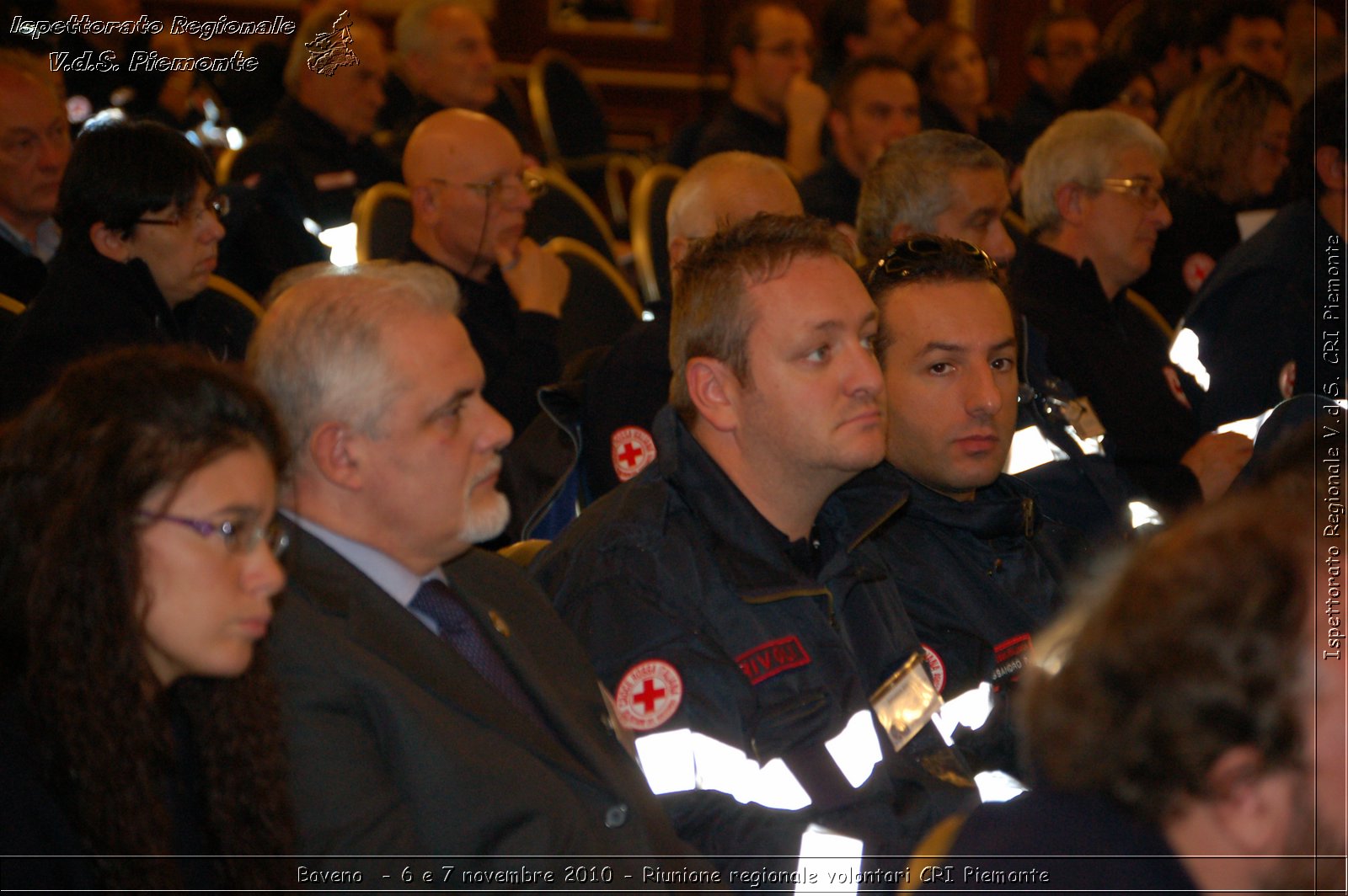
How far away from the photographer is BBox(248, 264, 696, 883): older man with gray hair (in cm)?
146

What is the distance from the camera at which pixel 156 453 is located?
1.29m

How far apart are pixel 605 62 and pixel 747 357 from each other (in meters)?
7.71

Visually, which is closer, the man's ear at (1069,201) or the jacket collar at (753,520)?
the jacket collar at (753,520)

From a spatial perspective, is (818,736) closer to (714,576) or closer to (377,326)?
(714,576)

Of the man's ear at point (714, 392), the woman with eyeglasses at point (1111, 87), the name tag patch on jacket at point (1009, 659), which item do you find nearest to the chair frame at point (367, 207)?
the man's ear at point (714, 392)

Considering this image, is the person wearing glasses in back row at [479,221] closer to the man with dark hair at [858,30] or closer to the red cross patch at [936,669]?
the red cross patch at [936,669]

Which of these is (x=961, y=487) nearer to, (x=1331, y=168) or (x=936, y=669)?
(x=936, y=669)

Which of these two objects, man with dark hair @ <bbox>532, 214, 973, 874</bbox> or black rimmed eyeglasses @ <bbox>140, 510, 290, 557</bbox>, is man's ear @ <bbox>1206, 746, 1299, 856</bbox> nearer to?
man with dark hair @ <bbox>532, 214, 973, 874</bbox>

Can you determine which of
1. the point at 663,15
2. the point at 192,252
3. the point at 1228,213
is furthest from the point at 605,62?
the point at 192,252

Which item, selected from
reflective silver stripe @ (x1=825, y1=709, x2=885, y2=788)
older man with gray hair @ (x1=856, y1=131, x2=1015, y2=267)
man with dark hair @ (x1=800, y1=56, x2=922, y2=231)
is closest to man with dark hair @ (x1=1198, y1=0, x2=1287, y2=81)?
man with dark hair @ (x1=800, y1=56, x2=922, y2=231)

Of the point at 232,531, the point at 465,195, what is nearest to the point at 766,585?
the point at 232,531

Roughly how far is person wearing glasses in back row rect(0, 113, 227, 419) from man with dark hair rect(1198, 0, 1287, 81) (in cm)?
497

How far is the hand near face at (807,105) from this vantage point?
5746mm

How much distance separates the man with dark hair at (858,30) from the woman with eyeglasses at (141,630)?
554 cm
